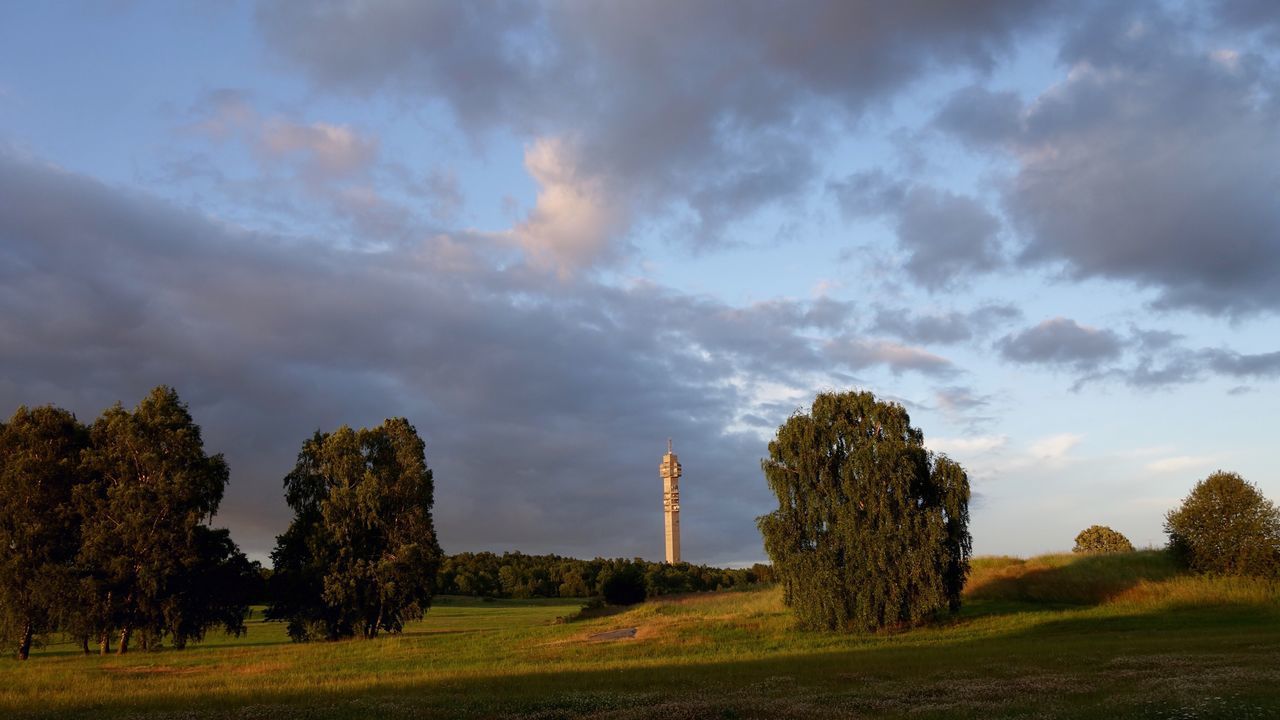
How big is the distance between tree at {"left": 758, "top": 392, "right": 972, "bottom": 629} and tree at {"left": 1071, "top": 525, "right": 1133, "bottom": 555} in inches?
3248

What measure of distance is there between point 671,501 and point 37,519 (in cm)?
10678

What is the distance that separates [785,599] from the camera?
189 feet

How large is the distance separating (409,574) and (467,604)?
55.0 metres

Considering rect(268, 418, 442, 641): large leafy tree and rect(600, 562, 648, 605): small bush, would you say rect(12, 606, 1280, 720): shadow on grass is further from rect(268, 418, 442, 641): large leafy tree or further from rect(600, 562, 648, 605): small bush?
rect(600, 562, 648, 605): small bush

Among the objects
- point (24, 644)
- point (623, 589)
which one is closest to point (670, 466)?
point (623, 589)

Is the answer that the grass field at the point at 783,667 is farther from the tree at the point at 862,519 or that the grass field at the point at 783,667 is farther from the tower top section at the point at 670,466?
the tower top section at the point at 670,466

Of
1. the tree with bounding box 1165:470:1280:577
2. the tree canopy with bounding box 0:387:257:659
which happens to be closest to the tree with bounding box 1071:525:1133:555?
the tree with bounding box 1165:470:1280:577

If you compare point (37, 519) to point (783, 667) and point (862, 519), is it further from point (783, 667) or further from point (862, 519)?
point (862, 519)

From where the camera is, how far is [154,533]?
56.4 metres

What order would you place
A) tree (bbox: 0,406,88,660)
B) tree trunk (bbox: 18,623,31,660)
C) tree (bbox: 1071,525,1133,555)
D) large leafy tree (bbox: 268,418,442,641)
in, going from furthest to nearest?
tree (bbox: 1071,525,1133,555) → large leafy tree (bbox: 268,418,442,641) → tree trunk (bbox: 18,623,31,660) → tree (bbox: 0,406,88,660)

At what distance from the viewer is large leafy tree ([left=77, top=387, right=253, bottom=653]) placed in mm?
55719

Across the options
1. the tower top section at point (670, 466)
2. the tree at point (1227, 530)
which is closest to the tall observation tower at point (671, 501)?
the tower top section at point (670, 466)

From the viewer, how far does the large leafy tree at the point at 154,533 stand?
55.7 metres

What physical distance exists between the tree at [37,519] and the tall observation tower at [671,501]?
10281 centimetres
